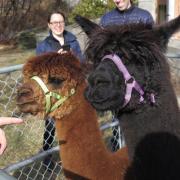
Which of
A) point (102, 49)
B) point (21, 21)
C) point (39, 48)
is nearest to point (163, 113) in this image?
point (102, 49)

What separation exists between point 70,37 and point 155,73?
2.33 m

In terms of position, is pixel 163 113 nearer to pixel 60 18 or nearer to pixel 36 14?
pixel 60 18

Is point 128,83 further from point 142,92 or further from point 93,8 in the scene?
point 93,8

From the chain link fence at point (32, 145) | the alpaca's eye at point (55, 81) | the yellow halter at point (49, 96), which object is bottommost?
the chain link fence at point (32, 145)

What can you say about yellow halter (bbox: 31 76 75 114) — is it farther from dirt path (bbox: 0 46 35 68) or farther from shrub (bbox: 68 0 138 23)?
shrub (bbox: 68 0 138 23)

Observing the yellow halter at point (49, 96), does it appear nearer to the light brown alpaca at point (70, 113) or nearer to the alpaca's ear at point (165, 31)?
the light brown alpaca at point (70, 113)

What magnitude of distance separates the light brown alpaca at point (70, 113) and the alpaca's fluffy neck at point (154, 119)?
0.65 metres

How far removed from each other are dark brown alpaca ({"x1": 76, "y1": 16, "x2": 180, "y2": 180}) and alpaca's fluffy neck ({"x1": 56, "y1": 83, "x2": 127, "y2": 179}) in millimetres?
587

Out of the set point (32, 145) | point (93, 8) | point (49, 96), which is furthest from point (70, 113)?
point (93, 8)

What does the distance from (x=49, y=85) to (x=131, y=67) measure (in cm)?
89

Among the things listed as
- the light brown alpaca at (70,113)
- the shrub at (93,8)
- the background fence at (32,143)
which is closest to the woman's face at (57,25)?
the background fence at (32,143)

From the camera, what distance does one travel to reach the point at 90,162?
3191 mm

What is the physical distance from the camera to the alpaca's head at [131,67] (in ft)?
8.13

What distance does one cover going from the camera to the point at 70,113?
10.7 ft
